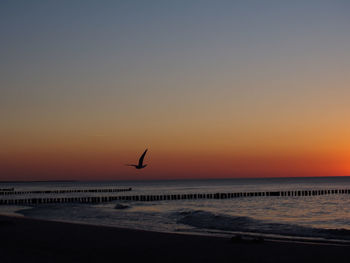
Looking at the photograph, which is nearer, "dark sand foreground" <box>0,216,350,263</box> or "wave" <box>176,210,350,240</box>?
"dark sand foreground" <box>0,216,350,263</box>

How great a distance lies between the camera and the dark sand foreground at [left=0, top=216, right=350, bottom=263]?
11.4 metres

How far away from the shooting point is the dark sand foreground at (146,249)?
11414 mm

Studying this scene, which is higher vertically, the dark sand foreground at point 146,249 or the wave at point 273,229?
the dark sand foreground at point 146,249

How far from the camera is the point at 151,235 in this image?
16.3 meters

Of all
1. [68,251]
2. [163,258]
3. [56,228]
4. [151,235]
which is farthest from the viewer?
[56,228]

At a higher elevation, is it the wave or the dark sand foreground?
the dark sand foreground

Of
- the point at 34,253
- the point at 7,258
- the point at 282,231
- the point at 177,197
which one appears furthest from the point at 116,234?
the point at 177,197

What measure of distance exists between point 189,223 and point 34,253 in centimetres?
1234

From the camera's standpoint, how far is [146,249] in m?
13.0

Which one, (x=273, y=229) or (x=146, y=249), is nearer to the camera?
(x=146, y=249)

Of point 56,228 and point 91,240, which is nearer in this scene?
point 91,240

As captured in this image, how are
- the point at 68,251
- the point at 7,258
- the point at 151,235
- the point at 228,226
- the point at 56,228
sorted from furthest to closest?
the point at 228,226 → the point at 56,228 → the point at 151,235 → the point at 68,251 → the point at 7,258

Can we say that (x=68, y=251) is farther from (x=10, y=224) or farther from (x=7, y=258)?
(x=10, y=224)

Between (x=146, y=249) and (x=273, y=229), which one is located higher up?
(x=146, y=249)
